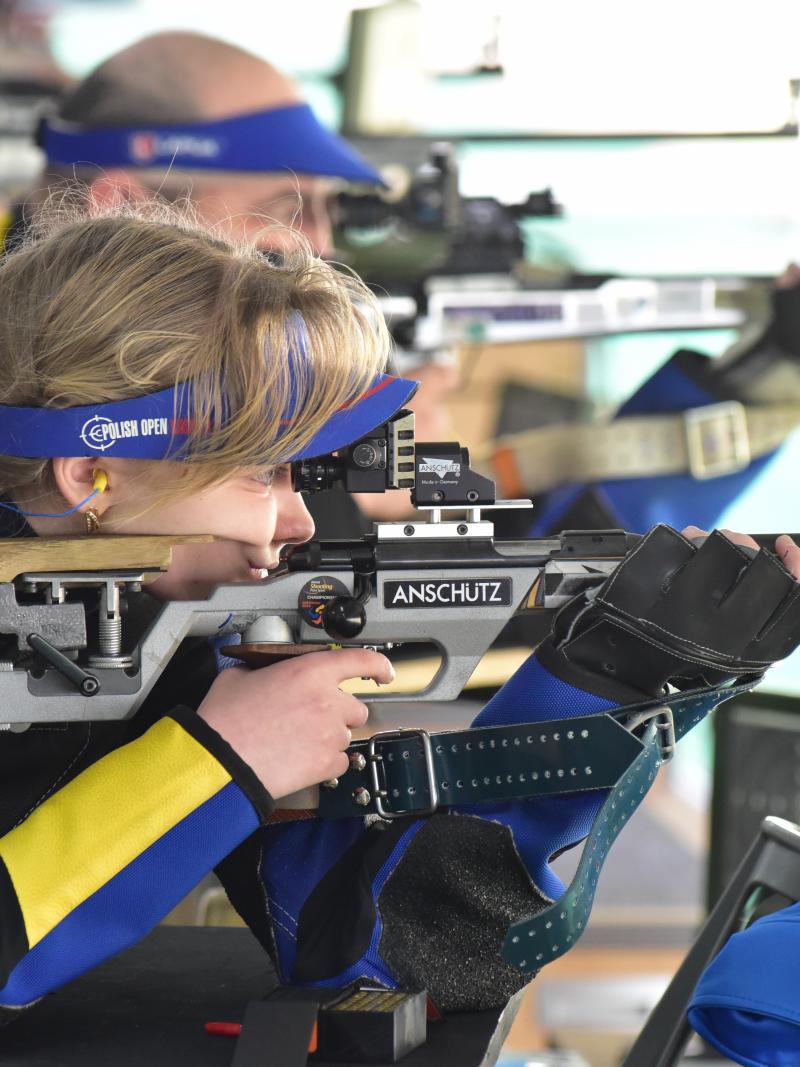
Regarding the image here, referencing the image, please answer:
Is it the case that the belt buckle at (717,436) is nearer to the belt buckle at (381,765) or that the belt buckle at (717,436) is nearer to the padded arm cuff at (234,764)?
the belt buckle at (381,765)

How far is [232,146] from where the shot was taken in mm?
2338

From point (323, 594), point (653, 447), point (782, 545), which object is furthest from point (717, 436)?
point (323, 594)

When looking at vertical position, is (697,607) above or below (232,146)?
below

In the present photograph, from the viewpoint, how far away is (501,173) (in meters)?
3.22

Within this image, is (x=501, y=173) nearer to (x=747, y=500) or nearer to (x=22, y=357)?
(x=747, y=500)

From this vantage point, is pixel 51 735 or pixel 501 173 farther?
pixel 501 173

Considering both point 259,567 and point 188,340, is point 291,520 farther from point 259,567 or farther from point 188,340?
point 188,340

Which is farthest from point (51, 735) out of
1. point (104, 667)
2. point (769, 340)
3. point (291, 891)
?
point (769, 340)

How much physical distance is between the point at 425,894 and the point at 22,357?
513 millimetres

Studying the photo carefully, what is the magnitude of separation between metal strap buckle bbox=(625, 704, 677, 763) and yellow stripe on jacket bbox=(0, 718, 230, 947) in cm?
30

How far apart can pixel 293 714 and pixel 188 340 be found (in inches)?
11.3

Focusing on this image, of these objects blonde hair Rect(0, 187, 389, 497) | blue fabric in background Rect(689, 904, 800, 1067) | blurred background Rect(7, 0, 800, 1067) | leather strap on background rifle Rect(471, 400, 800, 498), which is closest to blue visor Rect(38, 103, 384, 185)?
blurred background Rect(7, 0, 800, 1067)

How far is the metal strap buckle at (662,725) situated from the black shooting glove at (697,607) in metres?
0.03

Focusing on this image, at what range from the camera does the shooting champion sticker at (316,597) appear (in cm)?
101
